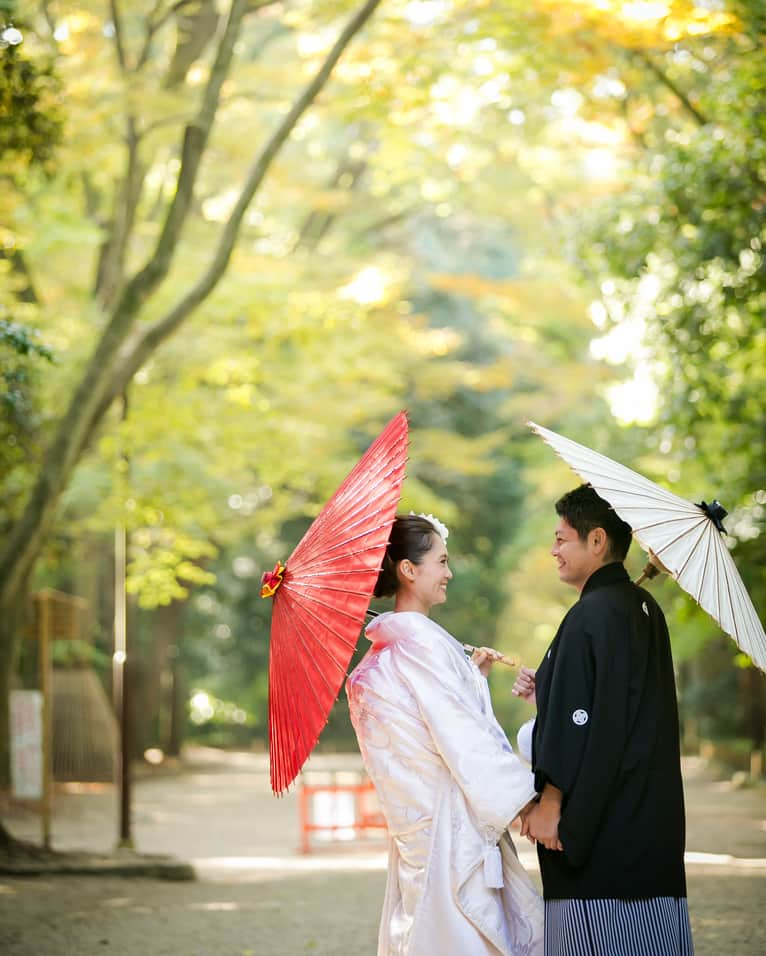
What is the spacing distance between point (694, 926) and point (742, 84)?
5.50 metres

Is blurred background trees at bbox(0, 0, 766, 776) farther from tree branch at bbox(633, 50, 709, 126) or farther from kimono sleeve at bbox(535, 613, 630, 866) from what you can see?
kimono sleeve at bbox(535, 613, 630, 866)

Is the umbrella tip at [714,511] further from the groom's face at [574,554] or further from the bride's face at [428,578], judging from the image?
the bride's face at [428,578]

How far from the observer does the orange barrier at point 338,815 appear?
1350 centimetres

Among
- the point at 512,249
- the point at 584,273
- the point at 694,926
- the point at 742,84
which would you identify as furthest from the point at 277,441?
the point at 512,249

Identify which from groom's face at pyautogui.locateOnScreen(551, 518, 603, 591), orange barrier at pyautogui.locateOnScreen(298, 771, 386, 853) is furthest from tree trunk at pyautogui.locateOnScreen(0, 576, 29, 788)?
groom's face at pyautogui.locateOnScreen(551, 518, 603, 591)

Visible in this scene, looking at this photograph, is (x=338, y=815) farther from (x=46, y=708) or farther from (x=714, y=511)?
(x=714, y=511)

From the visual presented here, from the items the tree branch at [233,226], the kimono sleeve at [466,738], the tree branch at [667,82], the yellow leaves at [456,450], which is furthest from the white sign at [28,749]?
the yellow leaves at [456,450]

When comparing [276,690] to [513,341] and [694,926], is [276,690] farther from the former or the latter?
[513,341]

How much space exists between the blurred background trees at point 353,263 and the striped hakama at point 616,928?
4941mm

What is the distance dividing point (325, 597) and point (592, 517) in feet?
2.63

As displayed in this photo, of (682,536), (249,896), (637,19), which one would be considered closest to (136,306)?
(637,19)

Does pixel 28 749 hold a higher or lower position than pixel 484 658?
lower

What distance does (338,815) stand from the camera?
47.8ft

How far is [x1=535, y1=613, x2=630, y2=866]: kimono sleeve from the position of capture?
3359 mm
